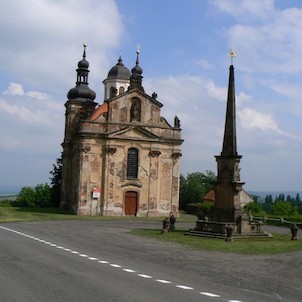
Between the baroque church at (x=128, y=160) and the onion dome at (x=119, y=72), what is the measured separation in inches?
795

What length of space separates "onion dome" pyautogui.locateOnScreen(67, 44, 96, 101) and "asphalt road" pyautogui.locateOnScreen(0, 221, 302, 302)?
42.3 m

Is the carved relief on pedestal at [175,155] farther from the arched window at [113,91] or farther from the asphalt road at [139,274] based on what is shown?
the asphalt road at [139,274]

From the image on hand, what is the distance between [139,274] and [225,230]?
48.6 feet

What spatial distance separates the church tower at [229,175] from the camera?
30.0 meters

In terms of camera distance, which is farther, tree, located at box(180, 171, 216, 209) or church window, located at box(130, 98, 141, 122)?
tree, located at box(180, 171, 216, 209)

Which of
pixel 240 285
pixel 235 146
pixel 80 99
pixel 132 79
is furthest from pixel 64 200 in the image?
pixel 240 285

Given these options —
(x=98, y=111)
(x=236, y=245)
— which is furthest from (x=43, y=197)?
(x=236, y=245)

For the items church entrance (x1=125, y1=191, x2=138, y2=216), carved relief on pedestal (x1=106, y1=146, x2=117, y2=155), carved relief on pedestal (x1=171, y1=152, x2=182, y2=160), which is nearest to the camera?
carved relief on pedestal (x1=106, y1=146, x2=117, y2=155)

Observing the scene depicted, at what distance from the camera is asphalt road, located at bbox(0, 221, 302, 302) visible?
11172 mm

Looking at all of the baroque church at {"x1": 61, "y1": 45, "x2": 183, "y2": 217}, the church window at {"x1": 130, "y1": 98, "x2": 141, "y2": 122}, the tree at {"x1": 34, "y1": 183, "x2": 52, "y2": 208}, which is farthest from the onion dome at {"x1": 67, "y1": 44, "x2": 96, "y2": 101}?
the tree at {"x1": 34, "y1": 183, "x2": 52, "y2": 208}

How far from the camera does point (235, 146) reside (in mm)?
30750

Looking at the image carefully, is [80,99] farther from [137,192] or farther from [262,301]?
[262,301]

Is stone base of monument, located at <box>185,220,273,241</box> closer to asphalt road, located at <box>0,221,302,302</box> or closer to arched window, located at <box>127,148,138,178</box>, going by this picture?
asphalt road, located at <box>0,221,302,302</box>

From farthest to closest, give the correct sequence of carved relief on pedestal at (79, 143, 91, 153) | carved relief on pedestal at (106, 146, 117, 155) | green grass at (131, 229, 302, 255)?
1. carved relief on pedestal at (106, 146, 117, 155)
2. carved relief on pedestal at (79, 143, 91, 153)
3. green grass at (131, 229, 302, 255)
